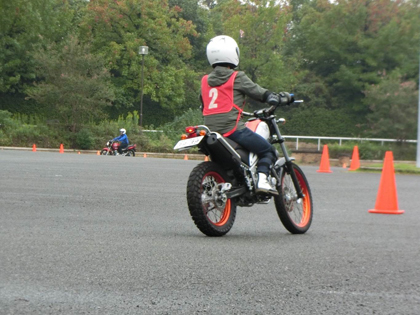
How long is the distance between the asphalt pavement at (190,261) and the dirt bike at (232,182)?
0.68ft

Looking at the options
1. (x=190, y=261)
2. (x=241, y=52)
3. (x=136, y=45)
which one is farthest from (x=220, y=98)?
(x=241, y=52)

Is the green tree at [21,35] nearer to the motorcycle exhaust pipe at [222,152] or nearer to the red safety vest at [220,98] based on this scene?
the red safety vest at [220,98]

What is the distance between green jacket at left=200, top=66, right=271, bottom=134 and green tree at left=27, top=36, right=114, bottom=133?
38.6m

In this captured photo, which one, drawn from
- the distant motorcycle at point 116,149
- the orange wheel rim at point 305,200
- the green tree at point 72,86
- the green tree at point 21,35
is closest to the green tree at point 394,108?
the distant motorcycle at point 116,149

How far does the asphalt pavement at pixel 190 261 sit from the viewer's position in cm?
455

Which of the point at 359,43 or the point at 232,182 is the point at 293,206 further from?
the point at 359,43

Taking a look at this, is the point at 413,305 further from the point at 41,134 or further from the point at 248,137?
the point at 41,134

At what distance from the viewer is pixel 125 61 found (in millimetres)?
58625

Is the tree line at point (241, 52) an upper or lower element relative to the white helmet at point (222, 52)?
upper

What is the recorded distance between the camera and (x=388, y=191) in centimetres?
1123

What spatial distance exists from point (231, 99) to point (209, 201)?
3.30 ft

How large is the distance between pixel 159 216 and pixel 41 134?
118 feet

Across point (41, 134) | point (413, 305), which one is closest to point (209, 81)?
point (413, 305)

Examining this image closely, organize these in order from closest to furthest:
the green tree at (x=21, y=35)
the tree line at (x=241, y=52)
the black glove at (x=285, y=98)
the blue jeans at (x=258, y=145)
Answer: the blue jeans at (x=258, y=145)
the black glove at (x=285, y=98)
the green tree at (x=21, y=35)
the tree line at (x=241, y=52)
